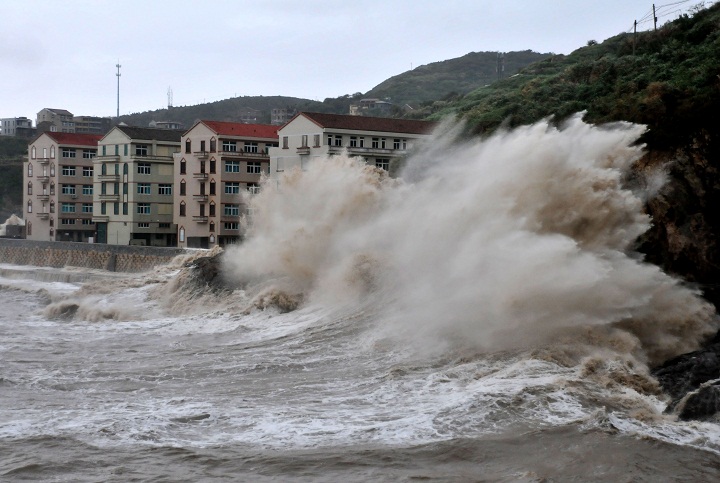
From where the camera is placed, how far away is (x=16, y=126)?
157 meters

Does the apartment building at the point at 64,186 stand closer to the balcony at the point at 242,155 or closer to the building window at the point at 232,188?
the building window at the point at 232,188

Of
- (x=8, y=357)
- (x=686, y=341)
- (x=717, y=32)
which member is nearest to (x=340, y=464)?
(x=686, y=341)

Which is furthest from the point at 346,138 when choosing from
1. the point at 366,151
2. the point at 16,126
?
the point at 16,126

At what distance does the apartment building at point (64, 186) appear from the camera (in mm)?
72875

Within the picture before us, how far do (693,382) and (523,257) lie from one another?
16.3 feet

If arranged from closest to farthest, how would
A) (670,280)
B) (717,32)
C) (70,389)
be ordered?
(70,389) < (670,280) < (717,32)

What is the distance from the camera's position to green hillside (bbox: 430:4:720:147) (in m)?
25.9

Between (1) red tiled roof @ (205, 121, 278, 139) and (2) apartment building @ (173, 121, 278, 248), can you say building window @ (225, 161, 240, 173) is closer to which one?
(2) apartment building @ (173, 121, 278, 248)

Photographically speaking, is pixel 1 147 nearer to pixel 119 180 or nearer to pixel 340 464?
pixel 119 180

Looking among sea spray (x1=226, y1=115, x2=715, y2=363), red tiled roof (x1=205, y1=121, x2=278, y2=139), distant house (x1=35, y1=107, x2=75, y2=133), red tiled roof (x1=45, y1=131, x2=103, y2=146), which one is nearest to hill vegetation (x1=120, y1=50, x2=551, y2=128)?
distant house (x1=35, y1=107, x2=75, y2=133)

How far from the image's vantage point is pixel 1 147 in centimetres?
12838

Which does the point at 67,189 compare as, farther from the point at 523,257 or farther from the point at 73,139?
the point at 523,257

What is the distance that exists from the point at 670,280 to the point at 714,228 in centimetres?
478

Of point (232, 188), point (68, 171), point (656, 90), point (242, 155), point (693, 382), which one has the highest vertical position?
point (656, 90)
